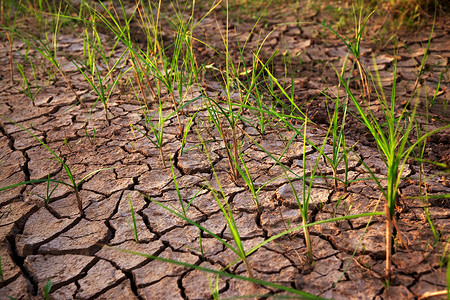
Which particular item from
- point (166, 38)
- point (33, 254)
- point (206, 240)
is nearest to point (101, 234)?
point (33, 254)

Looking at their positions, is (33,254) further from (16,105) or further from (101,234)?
(16,105)

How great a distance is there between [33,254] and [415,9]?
344cm

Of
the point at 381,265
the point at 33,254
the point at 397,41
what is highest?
the point at 397,41

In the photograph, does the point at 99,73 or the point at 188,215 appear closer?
the point at 188,215

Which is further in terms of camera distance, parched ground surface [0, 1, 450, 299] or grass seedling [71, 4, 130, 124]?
grass seedling [71, 4, 130, 124]

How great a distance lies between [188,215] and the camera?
2111mm

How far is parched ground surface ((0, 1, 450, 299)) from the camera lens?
173 cm

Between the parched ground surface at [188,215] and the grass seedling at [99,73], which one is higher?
the grass seedling at [99,73]

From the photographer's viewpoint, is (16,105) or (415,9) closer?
(16,105)

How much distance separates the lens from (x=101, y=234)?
2039mm

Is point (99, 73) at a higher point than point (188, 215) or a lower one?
higher

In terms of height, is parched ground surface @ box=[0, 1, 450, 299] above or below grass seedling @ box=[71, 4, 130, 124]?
below

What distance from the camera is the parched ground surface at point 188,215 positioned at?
1.73 metres

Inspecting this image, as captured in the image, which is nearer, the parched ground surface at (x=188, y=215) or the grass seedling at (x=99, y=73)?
the parched ground surface at (x=188, y=215)
